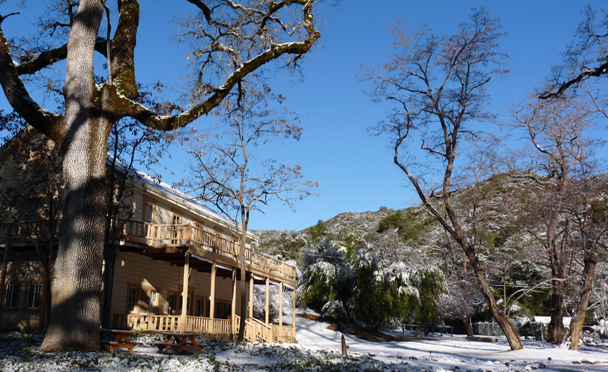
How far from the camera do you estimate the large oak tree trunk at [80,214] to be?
8.80m

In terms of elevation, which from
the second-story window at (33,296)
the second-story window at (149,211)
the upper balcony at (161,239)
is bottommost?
the second-story window at (33,296)

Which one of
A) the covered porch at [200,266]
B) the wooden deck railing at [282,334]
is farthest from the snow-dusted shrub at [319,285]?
the wooden deck railing at [282,334]

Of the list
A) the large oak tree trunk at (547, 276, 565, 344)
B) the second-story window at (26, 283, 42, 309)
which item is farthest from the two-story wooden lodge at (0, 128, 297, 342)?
the large oak tree trunk at (547, 276, 565, 344)

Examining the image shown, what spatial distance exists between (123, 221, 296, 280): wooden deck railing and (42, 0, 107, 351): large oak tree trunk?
8.44m

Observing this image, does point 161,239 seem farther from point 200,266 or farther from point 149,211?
point 200,266

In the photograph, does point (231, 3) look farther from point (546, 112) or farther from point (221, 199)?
point (546, 112)

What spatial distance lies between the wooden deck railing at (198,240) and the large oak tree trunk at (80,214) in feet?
27.7

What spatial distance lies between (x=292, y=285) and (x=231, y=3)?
654 inches

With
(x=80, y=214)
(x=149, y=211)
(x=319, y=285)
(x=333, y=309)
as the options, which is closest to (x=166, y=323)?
(x=149, y=211)

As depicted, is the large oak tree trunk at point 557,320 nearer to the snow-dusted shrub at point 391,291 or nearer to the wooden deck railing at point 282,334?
the snow-dusted shrub at point 391,291

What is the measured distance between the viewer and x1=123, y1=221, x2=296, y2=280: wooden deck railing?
18.5 meters

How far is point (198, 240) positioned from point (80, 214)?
9901mm

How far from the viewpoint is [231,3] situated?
45.0 feet

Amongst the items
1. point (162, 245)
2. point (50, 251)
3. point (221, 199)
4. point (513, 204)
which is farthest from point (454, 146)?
point (50, 251)
